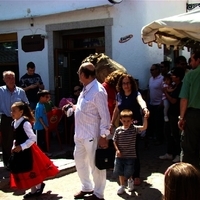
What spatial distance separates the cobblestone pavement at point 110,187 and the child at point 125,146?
0.80 feet

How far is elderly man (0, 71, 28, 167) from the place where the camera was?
6102 mm

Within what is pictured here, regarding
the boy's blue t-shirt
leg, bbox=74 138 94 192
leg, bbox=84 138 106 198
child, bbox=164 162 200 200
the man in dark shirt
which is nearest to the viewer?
child, bbox=164 162 200 200

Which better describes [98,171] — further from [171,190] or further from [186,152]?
[171,190]

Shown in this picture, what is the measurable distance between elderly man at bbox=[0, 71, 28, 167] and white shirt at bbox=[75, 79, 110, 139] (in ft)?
6.19

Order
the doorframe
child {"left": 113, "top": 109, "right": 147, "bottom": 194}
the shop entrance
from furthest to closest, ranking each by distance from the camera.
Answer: the shop entrance, the doorframe, child {"left": 113, "top": 109, "right": 147, "bottom": 194}

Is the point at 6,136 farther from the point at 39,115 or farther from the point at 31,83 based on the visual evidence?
the point at 31,83

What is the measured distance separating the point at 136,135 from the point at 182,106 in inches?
28.9

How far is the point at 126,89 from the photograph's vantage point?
5281 millimetres

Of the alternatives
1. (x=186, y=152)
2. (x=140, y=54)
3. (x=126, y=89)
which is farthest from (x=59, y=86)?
(x=186, y=152)

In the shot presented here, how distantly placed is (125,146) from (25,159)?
1344mm

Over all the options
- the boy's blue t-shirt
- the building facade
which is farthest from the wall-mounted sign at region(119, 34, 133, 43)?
the boy's blue t-shirt

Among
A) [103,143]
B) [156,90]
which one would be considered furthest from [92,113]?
[156,90]

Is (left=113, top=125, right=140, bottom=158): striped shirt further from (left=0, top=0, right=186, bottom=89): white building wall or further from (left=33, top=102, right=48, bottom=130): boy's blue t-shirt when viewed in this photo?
(left=0, top=0, right=186, bottom=89): white building wall

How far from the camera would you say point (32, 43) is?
10164 millimetres
